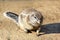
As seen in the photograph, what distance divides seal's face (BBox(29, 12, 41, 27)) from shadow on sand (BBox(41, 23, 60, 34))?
56cm

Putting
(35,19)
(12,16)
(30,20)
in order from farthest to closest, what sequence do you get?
(12,16) → (30,20) → (35,19)

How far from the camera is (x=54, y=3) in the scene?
905cm

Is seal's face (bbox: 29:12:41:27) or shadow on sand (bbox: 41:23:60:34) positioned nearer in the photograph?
seal's face (bbox: 29:12:41:27)

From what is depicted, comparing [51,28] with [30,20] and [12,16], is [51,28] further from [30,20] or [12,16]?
[12,16]

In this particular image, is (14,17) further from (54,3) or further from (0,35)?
(54,3)

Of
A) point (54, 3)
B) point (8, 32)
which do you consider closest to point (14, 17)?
point (8, 32)

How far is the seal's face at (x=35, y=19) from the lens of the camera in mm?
6521

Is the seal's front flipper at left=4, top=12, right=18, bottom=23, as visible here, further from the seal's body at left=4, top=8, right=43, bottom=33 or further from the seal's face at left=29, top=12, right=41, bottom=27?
the seal's face at left=29, top=12, right=41, bottom=27

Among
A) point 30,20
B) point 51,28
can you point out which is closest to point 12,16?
point 30,20

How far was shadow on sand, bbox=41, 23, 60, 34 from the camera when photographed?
712 cm

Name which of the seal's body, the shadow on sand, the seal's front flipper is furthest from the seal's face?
the seal's front flipper

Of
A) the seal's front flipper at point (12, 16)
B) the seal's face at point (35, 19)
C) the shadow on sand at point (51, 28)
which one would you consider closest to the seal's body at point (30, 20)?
the seal's face at point (35, 19)

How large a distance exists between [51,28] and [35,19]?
887 millimetres

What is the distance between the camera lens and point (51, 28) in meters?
7.30
